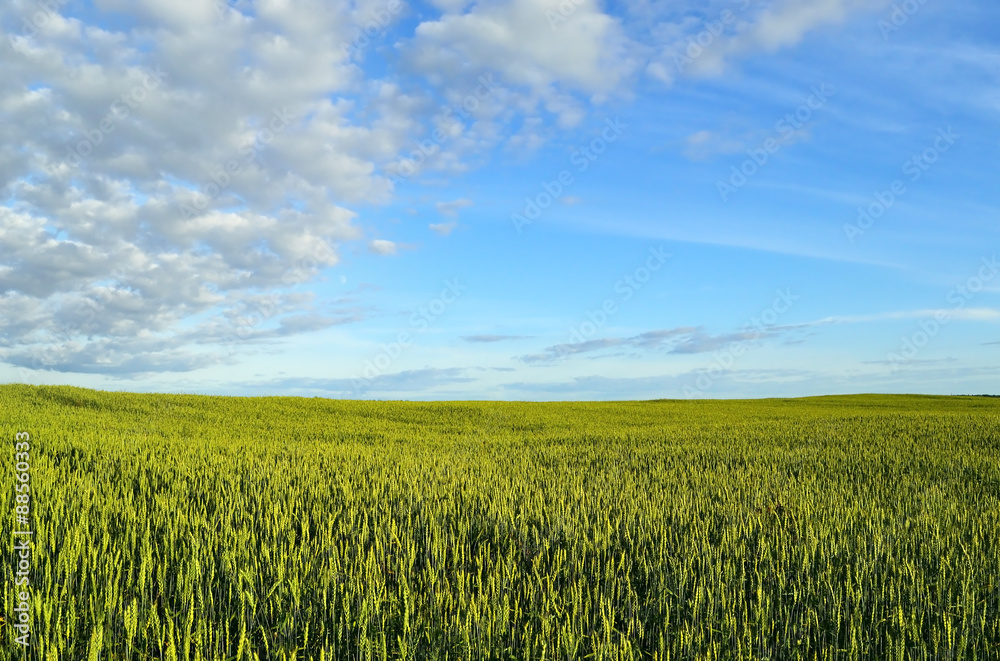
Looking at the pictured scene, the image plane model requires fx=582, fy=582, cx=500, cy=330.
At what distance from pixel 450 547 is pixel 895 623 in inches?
138

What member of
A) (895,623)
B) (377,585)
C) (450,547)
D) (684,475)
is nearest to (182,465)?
(450,547)

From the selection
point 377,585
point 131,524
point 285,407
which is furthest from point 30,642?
point 285,407

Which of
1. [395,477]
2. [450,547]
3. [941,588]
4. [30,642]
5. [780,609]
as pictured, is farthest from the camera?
[395,477]

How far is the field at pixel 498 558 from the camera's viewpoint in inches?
141

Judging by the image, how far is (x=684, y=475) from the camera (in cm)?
1023

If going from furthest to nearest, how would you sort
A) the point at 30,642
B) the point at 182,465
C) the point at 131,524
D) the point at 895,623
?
the point at 182,465 → the point at 131,524 → the point at 895,623 → the point at 30,642

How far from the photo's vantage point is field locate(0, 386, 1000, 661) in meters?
3.57

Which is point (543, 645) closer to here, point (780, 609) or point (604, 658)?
point (604, 658)

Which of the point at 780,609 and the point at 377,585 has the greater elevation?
the point at 377,585

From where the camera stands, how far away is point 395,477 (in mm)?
8922

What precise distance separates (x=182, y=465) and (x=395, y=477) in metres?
3.82

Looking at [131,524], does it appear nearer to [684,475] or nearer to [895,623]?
[895,623]

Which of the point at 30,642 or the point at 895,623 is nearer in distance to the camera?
the point at 30,642

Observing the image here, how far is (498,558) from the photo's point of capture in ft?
16.1
